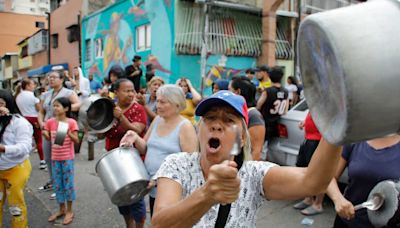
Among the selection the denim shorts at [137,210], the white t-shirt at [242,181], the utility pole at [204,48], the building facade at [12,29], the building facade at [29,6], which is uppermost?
the building facade at [29,6]

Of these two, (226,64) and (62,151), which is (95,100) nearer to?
(62,151)

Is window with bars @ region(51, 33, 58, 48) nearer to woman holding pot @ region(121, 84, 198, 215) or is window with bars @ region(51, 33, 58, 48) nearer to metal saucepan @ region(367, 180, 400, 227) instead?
woman holding pot @ region(121, 84, 198, 215)

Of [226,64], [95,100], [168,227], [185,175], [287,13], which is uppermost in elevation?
[287,13]

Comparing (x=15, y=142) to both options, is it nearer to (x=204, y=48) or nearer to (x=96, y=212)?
(x=96, y=212)

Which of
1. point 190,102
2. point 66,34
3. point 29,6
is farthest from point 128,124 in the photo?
point 29,6

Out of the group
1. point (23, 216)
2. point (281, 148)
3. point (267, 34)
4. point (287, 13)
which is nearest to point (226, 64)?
point (267, 34)

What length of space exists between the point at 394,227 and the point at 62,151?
373 cm

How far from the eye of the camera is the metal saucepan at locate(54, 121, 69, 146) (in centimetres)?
438

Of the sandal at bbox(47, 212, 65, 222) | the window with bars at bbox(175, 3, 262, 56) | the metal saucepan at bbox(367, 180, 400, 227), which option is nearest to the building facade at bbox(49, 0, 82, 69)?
the window with bars at bbox(175, 3, 262, 56)

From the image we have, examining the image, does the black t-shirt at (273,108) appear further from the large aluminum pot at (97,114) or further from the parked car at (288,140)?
the large aluminum pot at (97,114)

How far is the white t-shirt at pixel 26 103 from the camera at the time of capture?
24.4ft

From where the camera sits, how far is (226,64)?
13039 millimetres

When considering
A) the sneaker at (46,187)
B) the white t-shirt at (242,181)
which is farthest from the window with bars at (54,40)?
the white t-shirt at (242,181)

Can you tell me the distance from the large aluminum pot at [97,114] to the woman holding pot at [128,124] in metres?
0.09
